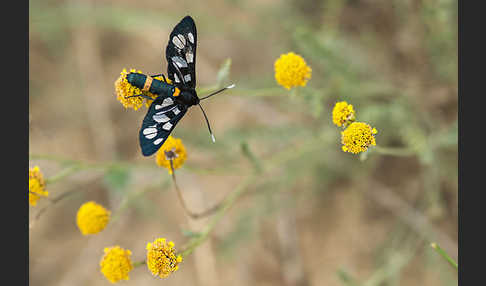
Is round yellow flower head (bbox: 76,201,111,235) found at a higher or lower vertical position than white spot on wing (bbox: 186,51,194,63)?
lower

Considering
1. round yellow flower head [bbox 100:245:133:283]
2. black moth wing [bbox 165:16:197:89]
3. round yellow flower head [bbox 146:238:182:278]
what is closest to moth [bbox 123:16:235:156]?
black moth wing [bbox 165:16:197:89]

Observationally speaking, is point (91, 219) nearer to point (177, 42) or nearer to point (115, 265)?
point (115, 265)

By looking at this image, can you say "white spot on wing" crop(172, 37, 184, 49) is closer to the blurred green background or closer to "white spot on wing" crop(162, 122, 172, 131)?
"white spot on wing" crop(162, 122, 172, 131)

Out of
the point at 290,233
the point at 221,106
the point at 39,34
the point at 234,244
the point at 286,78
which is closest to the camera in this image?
the point at 286,78

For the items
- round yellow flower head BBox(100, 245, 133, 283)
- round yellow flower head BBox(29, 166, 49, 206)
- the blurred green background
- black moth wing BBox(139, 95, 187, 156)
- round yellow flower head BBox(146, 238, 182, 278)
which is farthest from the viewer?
the blurred green background

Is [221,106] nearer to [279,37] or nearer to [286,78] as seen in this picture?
[279,37]

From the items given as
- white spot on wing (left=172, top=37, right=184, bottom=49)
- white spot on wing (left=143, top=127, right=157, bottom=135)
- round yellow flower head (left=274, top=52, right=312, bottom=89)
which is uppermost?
white spot on wing (left=172, top=37, right=184, bottom=49)

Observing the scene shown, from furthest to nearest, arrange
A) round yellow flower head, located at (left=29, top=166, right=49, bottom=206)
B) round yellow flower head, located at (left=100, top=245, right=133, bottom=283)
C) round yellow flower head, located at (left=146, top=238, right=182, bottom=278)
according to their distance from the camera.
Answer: round yellow flower head, located at (left=29, top=166, right=49, bottom=206), round yellow flower head, located at (left=100, top=245, right=133, bottom=283), round yellow flower head, located at (left=146, top=238, right=182, bottom=278)

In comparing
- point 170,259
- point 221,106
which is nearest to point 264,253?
point 221,106
